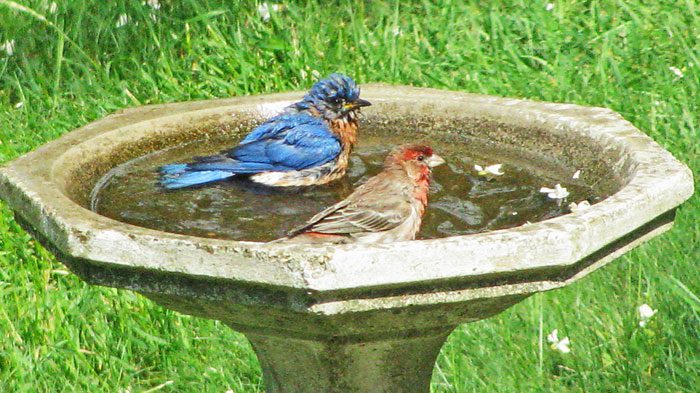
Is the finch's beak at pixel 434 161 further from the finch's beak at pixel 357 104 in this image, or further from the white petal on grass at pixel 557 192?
the finch's beak at pixel 357 104

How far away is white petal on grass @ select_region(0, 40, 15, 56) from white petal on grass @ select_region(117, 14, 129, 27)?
63 cm

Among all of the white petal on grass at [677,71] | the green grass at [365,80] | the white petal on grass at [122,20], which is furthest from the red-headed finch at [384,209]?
the white petal on grass at [122,20]

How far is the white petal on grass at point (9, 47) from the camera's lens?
21.8 ft

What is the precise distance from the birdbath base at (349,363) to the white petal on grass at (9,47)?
375 cm

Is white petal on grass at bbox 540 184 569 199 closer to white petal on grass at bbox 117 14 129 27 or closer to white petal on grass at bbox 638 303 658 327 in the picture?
white petal on grass at bbox 638 303 658 327

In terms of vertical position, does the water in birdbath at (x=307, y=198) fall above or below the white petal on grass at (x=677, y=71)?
above

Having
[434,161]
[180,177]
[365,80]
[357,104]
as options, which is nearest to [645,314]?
[434,161]

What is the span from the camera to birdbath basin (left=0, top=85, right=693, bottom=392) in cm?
252

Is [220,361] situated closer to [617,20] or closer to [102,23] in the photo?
[102,23]

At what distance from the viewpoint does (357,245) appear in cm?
250

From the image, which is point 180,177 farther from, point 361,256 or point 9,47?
point 9,47

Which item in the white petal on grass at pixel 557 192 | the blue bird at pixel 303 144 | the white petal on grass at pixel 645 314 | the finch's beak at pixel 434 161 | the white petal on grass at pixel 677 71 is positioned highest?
the finch's beak at pixel 434 161

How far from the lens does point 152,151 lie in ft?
13.0

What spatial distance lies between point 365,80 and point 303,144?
1.83 meters
